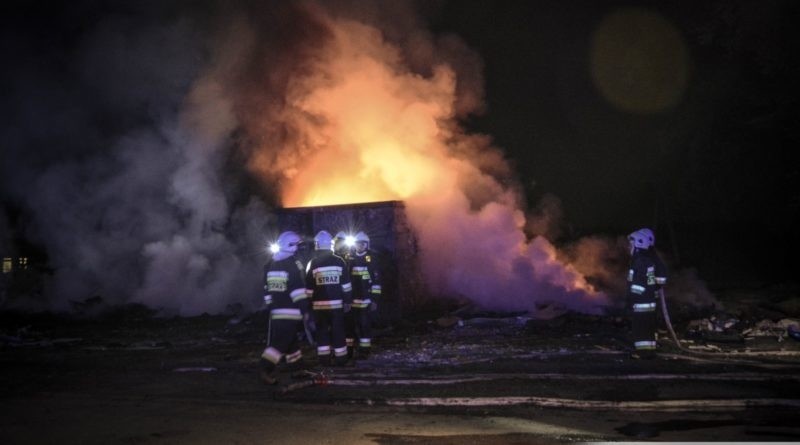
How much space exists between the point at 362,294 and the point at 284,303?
2130 millimetres

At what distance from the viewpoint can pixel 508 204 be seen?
18.3 m

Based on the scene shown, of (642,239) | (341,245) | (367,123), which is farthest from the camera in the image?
(367,123)

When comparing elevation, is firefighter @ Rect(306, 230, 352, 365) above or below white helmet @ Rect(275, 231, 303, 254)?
below

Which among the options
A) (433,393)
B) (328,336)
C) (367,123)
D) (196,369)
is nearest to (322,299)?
(328,336)

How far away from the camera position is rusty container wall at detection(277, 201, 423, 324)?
43.5ft

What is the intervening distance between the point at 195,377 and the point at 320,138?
Result: 34.3 ft

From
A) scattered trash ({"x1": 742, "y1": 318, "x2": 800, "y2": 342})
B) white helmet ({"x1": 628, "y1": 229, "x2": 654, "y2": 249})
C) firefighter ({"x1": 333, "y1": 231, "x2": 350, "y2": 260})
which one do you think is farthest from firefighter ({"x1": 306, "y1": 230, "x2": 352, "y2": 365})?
scattered trash ({"x1": 742, "y1": 318, "x2": 800, "y2": 342})

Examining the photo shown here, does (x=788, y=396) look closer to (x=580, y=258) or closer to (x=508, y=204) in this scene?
(x=508, y=204)

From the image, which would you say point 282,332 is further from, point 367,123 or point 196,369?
point 367,123

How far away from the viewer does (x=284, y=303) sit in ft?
25.9

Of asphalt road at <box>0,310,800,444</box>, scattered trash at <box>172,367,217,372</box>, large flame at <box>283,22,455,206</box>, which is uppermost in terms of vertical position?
large flame at <box>283,22,455,206</box>

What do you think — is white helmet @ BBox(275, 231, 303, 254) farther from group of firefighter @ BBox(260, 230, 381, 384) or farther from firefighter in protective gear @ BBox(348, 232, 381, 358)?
firefighter in protective gear @ BBox(348, 232, 381, 358)

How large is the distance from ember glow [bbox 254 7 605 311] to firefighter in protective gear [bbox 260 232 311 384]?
6.53 metres

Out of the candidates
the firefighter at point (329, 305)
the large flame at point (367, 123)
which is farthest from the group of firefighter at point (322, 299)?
the large flame at point (367, 123)
